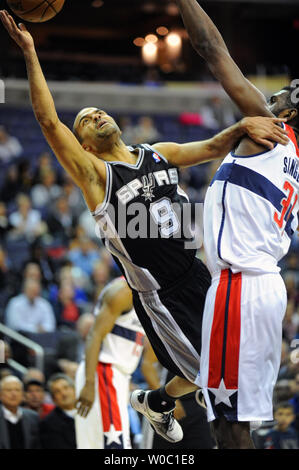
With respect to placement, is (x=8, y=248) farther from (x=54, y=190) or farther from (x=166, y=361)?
(x=166, y=361)

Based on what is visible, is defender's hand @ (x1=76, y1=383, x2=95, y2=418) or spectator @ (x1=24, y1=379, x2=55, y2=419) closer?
defender's hand @ (x1=76, y1=383, x2=95, y2=418)

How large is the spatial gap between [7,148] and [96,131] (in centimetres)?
1248

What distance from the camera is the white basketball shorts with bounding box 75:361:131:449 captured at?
20.5ft

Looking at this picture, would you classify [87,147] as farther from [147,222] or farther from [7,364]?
[7,364]

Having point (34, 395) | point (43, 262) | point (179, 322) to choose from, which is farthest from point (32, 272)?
point (179, 322)

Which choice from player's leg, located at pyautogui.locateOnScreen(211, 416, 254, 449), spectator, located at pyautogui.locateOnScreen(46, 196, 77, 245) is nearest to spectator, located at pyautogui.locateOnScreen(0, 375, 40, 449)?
player's leg, located at pyautogui.locateOnScreen(211, 416, 254, 449)

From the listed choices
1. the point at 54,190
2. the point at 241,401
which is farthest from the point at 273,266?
the point at 54,190

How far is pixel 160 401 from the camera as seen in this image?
5.11 metres

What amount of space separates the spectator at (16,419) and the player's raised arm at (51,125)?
10.8ft

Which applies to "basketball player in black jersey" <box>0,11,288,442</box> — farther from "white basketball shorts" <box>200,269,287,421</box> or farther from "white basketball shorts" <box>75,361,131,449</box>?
"white basketball shorts" <box>75,361,131,449</box>

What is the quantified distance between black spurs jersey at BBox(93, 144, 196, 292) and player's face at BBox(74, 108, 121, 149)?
23cm

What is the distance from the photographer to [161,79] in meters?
22.0

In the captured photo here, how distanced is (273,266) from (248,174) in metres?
0.54

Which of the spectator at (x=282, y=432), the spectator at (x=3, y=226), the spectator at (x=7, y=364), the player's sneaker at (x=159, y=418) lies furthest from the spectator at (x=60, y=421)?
the spectator at (x=3, y=226)
